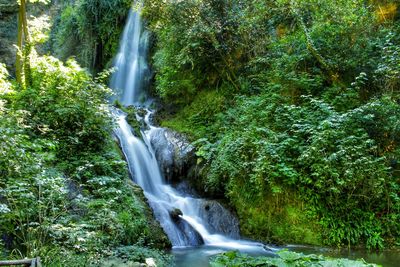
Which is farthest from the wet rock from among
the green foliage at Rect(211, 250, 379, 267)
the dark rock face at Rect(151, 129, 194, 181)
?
the green foliage at Rect(211, 250, 379, 267)

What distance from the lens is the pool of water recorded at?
6.44 m

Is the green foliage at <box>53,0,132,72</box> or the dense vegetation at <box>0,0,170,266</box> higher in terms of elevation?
the green foliage at <box>53,0,132,72</box>

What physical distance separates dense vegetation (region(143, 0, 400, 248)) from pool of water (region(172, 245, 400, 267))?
28cm

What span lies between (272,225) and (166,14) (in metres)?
7.92

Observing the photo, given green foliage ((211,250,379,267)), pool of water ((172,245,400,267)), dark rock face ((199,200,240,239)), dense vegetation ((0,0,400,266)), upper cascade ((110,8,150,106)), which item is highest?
upper cascade ((110,8,150,106))

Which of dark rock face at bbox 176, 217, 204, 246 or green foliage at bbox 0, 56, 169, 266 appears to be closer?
green foliage at bbox 0, 56, 169, 266

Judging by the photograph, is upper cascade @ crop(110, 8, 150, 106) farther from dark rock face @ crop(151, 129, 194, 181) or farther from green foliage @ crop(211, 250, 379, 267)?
green foliage @ crop(211, 250, 379, 267)

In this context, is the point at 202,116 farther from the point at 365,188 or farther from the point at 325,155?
the point at 365,188

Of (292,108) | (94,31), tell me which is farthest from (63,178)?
(94,31)

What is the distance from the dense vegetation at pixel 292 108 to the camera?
7473 millimetres

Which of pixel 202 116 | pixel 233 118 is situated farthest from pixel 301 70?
pixel 202 116

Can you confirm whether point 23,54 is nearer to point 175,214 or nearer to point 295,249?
point 175,214

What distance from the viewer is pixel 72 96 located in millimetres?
8438

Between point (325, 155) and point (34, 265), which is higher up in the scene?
point (325, 155)
